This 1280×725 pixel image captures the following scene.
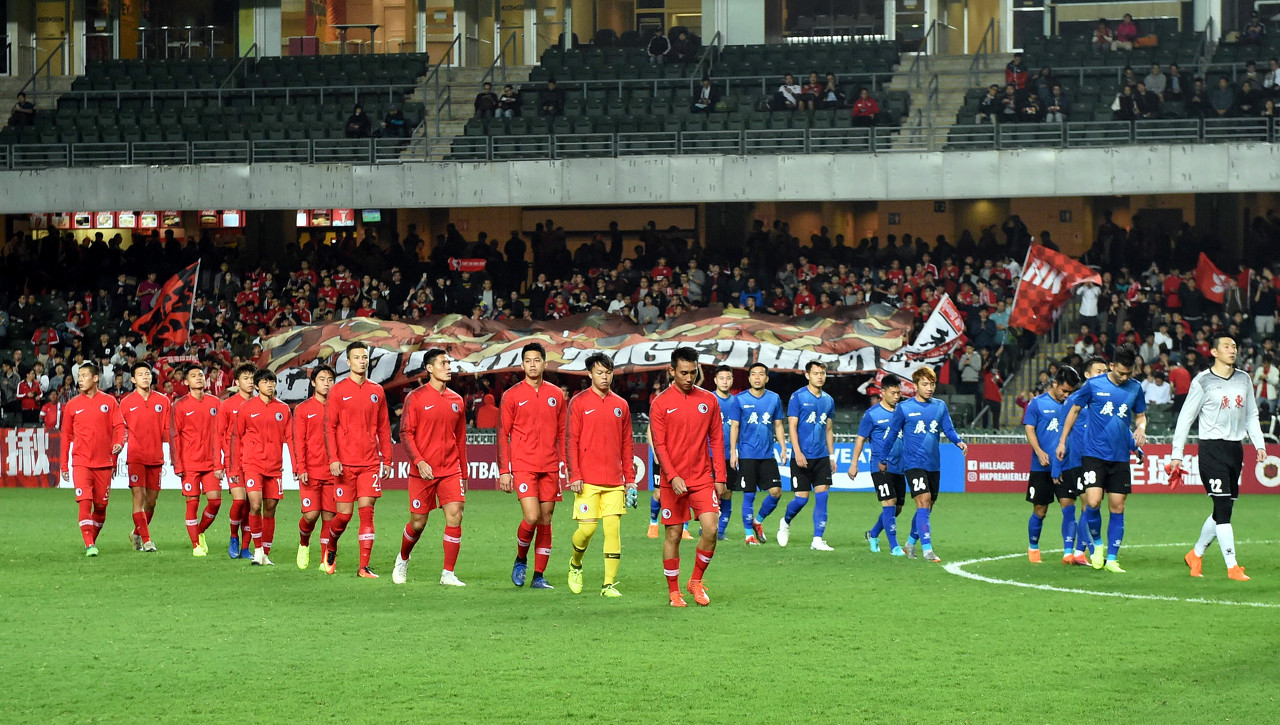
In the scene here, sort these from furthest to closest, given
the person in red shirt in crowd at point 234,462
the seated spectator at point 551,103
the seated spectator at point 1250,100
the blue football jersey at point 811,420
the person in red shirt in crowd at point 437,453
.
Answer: the seated spectator at point 551,103 < the seated spectator at point 1250,100 < the blue football jersey at point 811,420 < the person in red shirt in crowd at point 234,462 < the person in red shirt in crowd at point 437,453

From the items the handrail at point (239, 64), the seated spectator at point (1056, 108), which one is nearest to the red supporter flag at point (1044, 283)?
the seated spectator at point (1056, 108)

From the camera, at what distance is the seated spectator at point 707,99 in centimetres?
3706

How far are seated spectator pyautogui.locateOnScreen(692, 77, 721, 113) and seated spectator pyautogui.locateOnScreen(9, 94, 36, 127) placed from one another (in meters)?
16.7

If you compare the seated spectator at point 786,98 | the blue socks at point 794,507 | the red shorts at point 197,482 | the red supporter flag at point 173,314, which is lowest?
the blue socks at point 794,507

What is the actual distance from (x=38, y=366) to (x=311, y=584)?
20674 millimetres

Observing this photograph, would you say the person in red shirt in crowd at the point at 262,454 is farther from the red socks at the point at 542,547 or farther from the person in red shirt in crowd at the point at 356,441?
the red socks at the point at 542,547

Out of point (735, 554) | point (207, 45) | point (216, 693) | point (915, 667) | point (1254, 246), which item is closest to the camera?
point (216, 693)

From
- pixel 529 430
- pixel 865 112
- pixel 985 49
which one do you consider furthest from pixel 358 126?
pixel 529 430

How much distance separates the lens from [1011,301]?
3294cm

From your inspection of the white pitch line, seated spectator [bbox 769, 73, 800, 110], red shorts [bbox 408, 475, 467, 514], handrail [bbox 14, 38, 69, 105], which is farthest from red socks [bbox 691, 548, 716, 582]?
handrail [bbox 14, 38, 69, 105]

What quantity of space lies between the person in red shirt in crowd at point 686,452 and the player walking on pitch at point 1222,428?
458cm

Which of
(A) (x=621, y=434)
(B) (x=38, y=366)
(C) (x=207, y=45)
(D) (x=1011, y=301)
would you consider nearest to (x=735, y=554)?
(A) (x=621, y=434)

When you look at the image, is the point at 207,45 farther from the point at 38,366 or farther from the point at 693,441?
the point at 693,441

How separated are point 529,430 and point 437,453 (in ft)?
3.23
